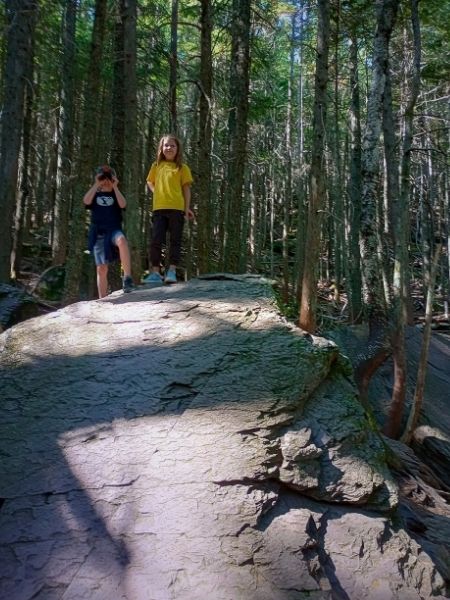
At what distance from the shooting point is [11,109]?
8.45 meters

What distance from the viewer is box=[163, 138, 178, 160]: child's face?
628 cm

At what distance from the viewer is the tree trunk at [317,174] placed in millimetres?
8062

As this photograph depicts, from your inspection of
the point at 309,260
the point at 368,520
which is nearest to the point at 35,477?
the point at 368,520

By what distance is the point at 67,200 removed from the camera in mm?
15070

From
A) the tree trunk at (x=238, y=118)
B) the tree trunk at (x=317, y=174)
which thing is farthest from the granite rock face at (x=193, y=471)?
the tree trunk at (x=238, y=118)

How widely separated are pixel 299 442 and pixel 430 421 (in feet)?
20.6

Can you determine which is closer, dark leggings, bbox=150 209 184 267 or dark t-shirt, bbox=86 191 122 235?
dark t-shirt, bbox=86 191 122 235

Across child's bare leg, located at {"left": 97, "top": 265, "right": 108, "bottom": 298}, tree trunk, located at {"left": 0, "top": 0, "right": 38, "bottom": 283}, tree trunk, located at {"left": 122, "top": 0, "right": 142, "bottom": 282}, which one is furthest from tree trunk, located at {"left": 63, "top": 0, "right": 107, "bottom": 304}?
child's bare leg, located at {"left": 97, "top": 265, "right": 108, "bottom": 298}

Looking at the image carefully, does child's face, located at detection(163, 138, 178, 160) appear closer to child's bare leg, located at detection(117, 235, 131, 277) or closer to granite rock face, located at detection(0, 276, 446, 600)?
child's bare leg, located at detection(117, 235, 131, 277)

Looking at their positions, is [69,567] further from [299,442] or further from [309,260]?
[309,260]

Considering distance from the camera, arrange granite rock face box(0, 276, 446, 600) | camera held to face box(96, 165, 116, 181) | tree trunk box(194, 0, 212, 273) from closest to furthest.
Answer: granite rock face box(0, 276, 446, 600) < camera held to face box(96, 165, 116, 181) < tree trunk box(194, 0, 212, 273)

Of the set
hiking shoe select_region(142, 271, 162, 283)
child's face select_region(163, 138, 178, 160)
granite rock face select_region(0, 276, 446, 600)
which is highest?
child's face select_region(163, 138, 178, 160)

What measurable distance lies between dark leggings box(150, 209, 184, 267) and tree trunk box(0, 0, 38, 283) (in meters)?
3.23

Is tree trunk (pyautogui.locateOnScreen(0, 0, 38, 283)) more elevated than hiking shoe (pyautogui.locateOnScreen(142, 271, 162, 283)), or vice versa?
tree trunk (pyautogui.locateOnScreen(0, 0, 38, 283))
